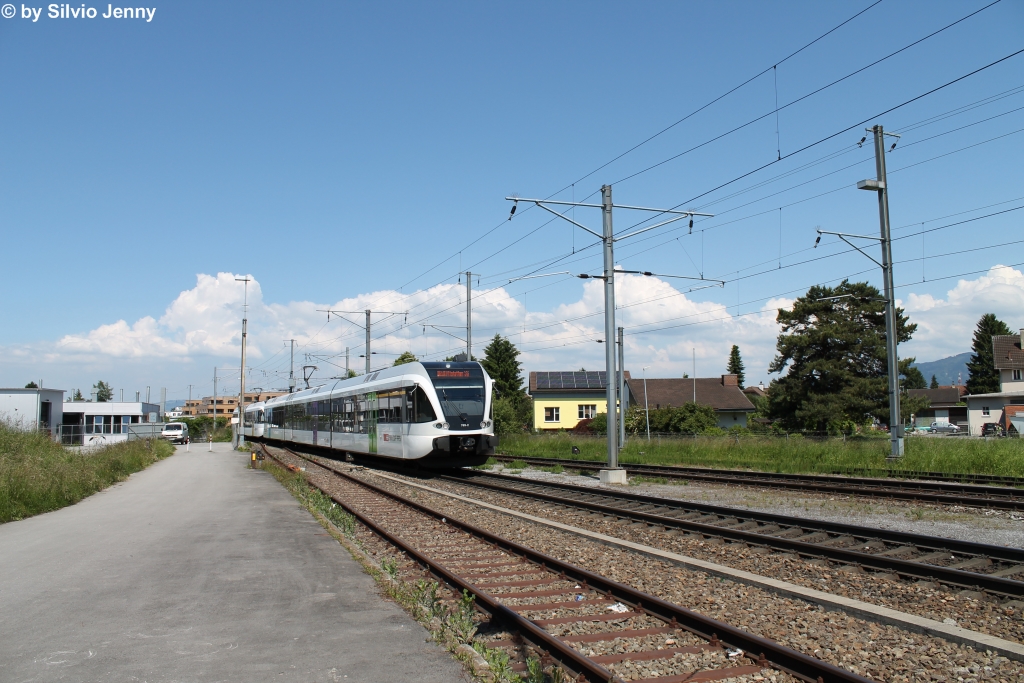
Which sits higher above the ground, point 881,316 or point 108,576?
point 881,316

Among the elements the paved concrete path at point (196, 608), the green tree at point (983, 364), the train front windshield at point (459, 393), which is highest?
the green tree at point (983, 364)

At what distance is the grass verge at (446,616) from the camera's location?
5.41 meters

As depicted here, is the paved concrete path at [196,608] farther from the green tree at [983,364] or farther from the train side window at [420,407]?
the green tree at [983,364]

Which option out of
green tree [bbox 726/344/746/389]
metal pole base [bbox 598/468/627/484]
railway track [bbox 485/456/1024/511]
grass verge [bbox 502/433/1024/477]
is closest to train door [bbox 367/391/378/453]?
railway track [bbox 485/456/1024/511]

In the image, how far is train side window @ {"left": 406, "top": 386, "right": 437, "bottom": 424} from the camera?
71.2 feet

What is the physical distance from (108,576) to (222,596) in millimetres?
1998

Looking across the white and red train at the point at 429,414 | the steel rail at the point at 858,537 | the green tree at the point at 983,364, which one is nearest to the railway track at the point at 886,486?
the steel rail at the point at 858,537

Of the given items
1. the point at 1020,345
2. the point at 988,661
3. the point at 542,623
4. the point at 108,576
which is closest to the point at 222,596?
the point at 108,576

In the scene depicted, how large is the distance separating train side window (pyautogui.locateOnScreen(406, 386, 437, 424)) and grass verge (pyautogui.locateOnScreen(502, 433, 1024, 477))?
361 inches

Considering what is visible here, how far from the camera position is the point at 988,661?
5.70 meters

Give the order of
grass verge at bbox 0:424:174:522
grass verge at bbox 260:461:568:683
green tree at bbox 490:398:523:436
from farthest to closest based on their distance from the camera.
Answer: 1. green tree at bbox 490:398:523:436
2. grass verge at bbox 0:424:174:522
3. grass verge at bbox 260:461:568:683

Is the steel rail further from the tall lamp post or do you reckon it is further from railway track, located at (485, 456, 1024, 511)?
the tall lamp post

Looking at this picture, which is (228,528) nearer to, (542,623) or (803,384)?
(542,623)

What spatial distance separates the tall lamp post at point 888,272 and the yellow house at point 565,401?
5100 cm
